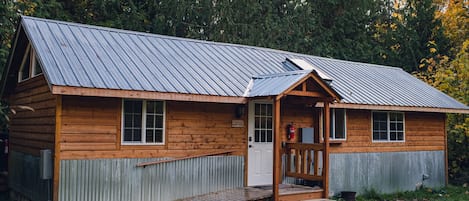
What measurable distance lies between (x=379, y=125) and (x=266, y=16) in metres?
9.61

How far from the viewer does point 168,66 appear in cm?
991

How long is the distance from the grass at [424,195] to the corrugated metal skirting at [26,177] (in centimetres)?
728

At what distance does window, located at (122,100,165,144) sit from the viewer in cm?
873

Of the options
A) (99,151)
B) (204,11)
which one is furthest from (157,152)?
(204,11)

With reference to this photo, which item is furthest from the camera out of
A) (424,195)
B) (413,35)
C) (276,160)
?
(413,35)

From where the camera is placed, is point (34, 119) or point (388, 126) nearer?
point (34, 119)

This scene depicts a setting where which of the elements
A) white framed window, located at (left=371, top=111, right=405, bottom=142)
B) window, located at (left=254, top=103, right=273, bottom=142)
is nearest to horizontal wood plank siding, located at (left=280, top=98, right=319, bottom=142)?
window, located at (left=254, top=103, right=273, bottom=142)

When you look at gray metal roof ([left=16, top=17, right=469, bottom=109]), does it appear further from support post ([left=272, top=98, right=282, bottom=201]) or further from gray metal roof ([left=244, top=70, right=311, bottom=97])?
support post ([left=272, top=98, right=282, bottom=201])

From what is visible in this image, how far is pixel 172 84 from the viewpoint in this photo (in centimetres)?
900

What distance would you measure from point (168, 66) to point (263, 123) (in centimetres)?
253

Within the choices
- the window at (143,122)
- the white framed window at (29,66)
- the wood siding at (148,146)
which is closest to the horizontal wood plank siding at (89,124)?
the wood siding at (148,146)

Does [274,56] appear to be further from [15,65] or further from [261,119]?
[15,65]

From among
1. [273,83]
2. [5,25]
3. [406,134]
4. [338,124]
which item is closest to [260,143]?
[273,83]

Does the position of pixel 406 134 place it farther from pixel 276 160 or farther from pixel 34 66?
pixel 34 66
